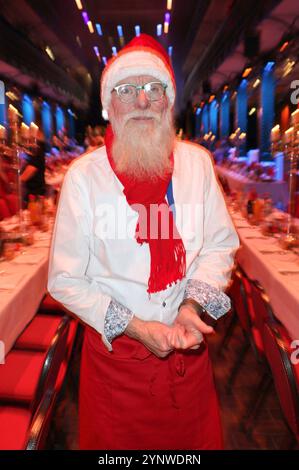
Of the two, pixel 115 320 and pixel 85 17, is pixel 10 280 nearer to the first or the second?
pixel 115 320

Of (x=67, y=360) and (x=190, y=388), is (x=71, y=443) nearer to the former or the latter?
(x=67, y=360)

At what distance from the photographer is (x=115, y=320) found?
1.38 metres

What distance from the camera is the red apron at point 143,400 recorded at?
1.51 m

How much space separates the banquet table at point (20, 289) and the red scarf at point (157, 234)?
1.07m

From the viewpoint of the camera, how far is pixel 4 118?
1068 centimetres

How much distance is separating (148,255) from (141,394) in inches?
18.7

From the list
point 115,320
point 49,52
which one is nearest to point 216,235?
point 115,320

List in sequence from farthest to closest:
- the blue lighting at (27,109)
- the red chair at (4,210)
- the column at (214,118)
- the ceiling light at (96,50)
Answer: the column at (214,118) < the ceiling light at (96,50) < the blue lighting at (27,109) < the red chair at (4,210)

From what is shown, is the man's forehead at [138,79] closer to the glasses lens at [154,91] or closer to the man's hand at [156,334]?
the glasses lens at [154,91]

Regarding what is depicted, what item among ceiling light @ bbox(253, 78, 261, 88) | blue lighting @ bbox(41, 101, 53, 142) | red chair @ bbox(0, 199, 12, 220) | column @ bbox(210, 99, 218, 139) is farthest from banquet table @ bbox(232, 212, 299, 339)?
blue lighting @ bbox(41, 101, 53, 142)

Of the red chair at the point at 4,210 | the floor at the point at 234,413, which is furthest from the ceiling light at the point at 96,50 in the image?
the floor at the point at 234,413

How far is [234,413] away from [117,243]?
6.61 ft

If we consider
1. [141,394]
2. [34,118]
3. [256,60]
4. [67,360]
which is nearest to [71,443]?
[67,360]

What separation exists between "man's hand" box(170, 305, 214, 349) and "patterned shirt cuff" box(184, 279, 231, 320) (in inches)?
1.8
